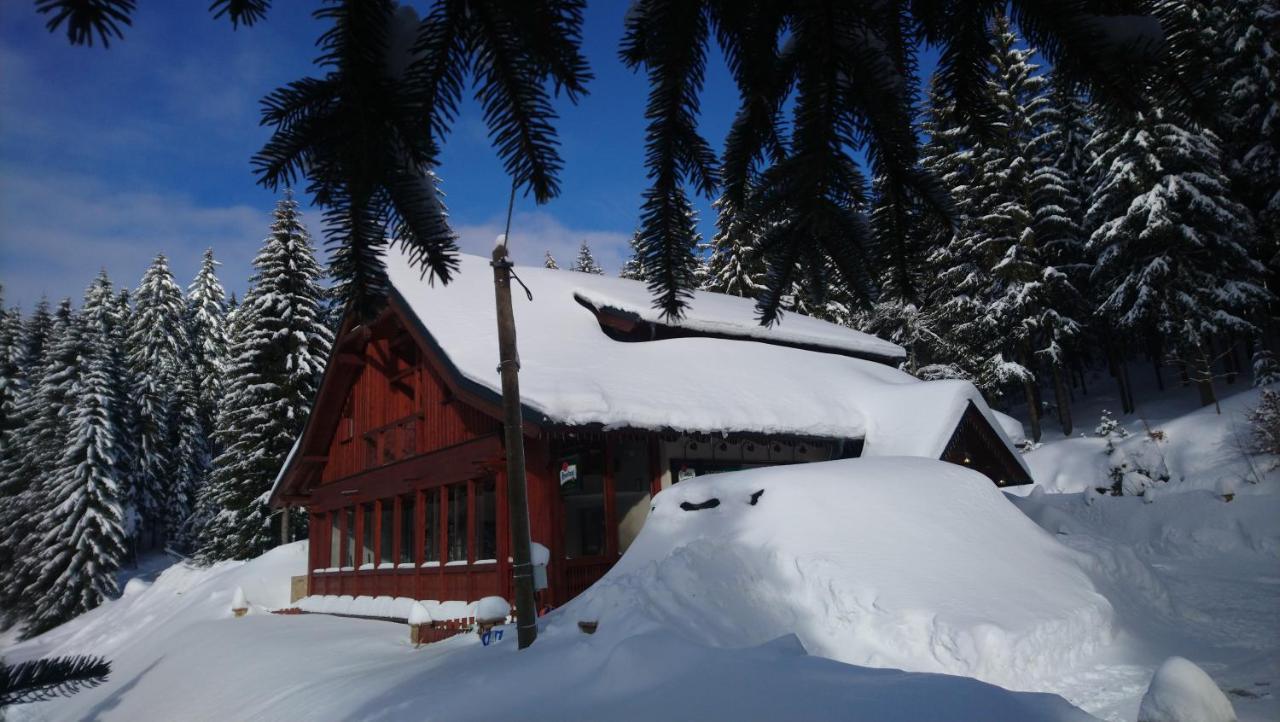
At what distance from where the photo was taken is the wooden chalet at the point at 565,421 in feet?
44.9

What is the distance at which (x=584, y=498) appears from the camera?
17.2 m

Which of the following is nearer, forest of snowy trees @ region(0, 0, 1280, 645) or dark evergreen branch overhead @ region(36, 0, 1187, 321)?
dark evergreen branch overhead @ region(36, 0, 1187, 321)

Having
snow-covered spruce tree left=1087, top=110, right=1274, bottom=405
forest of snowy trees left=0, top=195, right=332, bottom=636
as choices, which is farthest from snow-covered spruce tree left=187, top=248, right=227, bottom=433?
snow-covered spruce tree left=1087, top=110, right=1274, bottom=405

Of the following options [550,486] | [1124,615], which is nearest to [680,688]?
[1124,615]

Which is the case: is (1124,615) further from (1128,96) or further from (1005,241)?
(1005,241)

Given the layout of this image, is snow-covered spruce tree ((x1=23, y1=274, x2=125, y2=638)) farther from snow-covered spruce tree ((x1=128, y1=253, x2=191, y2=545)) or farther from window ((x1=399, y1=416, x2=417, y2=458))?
window ((x1=399, y1=416, x2=417, y2=458))

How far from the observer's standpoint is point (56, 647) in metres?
30.2

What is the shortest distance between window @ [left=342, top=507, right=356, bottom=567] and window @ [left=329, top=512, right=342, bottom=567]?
0.23 m

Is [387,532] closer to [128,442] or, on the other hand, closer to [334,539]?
[334,539]

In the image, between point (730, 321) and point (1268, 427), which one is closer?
point (1268, 427)

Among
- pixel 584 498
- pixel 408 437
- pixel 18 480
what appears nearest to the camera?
pixel 584 498

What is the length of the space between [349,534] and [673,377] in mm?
12183

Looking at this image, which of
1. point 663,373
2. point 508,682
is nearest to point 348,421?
point 663,373

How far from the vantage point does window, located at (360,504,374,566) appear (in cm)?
2033
